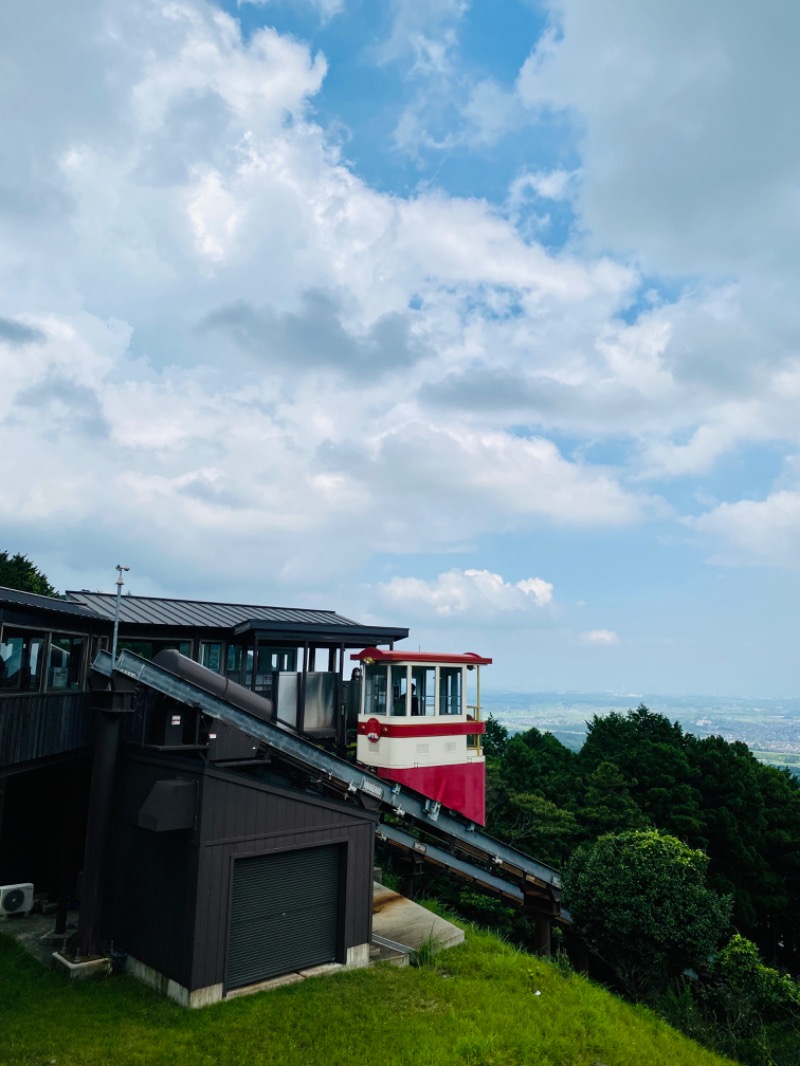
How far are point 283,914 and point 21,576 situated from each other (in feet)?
129

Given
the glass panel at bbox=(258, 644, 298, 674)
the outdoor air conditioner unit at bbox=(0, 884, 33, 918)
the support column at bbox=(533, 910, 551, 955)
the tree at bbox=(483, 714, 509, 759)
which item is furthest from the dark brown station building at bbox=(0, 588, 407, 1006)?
the tree at bbox=(483, 714, 509, 759)

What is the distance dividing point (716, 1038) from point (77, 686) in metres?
18.7

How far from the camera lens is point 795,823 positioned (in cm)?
4188

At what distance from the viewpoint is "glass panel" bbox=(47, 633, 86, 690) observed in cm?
1761

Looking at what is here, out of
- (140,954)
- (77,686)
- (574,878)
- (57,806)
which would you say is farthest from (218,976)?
(574,878)

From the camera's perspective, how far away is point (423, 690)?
80.9 ft

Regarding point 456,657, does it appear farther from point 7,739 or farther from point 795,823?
point 795,823

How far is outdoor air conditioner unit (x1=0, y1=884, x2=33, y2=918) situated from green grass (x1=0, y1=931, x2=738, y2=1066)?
1.81 meters

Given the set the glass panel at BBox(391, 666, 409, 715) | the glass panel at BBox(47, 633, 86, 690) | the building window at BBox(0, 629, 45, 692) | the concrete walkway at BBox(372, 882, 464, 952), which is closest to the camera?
the building window at BBox(0, 629, 45, 692)

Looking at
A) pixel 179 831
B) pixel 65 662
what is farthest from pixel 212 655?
pixel 179 831

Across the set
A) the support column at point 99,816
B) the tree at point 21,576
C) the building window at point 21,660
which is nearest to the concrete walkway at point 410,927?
the support column at point 99,816

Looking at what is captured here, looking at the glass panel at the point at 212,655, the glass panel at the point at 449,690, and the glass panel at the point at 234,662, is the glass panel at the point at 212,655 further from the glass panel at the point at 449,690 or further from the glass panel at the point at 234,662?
the glass panel at the point at 449,690

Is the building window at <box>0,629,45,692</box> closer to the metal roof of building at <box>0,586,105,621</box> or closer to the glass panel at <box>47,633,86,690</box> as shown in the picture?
the glass panel at <box>47,633,86,690</box>

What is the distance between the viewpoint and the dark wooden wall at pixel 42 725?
46.8 feet
